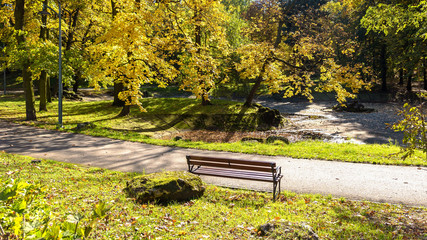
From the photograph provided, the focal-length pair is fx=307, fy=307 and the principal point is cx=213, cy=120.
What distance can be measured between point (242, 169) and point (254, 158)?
3.71 meters

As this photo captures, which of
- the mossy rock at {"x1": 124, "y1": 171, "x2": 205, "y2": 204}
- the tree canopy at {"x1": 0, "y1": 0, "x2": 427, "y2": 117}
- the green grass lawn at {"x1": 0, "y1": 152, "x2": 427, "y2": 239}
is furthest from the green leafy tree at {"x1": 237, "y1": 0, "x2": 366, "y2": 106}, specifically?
the mossy rock at {"x1": 124, "y1": 171, "x2": 205, "y2": 204}

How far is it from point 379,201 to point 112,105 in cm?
2053

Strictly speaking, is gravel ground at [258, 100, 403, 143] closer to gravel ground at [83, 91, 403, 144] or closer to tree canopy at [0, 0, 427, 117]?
gravel ground at [83, 91, 403, 144]

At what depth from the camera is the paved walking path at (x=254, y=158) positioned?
26.3 ft

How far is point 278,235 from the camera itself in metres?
4.69

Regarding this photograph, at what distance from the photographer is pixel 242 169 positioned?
7.72 meters

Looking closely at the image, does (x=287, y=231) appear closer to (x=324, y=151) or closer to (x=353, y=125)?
(x=324, y=151)

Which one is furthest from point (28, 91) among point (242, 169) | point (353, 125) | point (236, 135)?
point (353, 125)

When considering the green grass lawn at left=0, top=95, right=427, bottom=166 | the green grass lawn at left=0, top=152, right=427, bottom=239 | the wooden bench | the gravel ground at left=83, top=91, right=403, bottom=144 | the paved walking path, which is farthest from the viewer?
the gravel ground at left=83, top=91, right=403, bottom=144

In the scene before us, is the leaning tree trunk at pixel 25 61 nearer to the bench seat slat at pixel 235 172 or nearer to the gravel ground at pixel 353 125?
the bench seat slat at pixel 235 172

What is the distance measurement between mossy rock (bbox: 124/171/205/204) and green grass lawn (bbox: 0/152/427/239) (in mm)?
193

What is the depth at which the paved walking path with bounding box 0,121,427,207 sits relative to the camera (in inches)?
315

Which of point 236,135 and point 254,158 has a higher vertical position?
point 254,158

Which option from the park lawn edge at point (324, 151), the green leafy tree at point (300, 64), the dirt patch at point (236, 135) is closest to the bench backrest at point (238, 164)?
the park lawn edge at point (324, 151)
